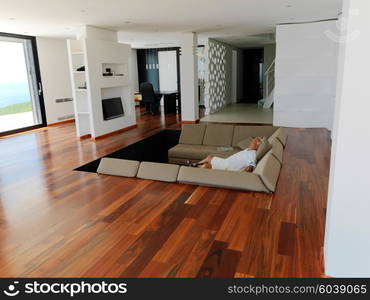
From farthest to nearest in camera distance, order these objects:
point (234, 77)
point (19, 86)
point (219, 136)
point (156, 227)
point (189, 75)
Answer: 1. point (234, 77)
2. point (189, 75)
3. point (19, 86)
4. point (219, 136)
5. point (156, 227)

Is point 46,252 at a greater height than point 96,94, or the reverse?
point 96,94

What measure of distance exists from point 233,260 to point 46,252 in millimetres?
1358

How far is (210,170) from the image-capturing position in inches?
135

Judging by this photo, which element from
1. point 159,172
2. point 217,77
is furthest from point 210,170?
point 217,77

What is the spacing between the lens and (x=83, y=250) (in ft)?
7.36

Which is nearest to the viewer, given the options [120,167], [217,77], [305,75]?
[120,167]

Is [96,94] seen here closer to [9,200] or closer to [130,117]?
[130,117]

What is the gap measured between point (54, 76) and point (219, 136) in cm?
588

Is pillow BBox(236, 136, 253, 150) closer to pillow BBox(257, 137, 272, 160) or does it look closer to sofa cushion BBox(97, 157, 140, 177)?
pillow BBox(257, 137, 272, 160)

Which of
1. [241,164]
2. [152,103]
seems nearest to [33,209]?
[241,164]

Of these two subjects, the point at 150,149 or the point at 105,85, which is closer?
the point at 150,149

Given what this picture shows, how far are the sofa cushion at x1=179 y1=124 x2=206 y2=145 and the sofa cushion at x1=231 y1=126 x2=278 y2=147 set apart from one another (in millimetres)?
655

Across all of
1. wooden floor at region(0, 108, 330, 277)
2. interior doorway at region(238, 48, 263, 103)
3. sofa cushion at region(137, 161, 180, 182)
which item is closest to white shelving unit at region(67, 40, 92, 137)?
wooden floor at region(0, 108, 330, 277)

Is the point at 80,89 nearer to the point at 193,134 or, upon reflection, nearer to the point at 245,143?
the point at 193,134
